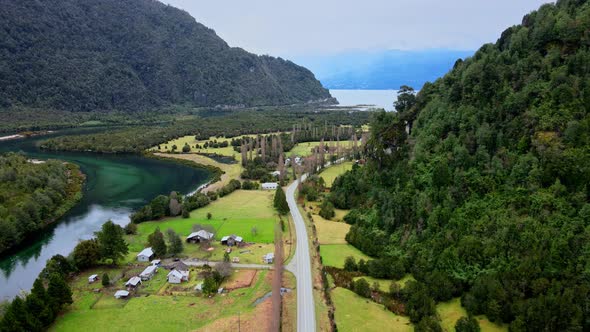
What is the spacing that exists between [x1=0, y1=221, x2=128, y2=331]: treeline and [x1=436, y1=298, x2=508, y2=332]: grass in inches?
1721

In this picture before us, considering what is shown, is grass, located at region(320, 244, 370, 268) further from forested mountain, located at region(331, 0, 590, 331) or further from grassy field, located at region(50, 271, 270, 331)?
grassy field, located at region(50, 271, 270, 331)

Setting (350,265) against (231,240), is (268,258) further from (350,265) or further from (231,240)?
(350,265)

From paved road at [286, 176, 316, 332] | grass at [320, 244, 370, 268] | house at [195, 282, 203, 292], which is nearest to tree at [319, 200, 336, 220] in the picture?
paved road at [286, 176, 316, 332]

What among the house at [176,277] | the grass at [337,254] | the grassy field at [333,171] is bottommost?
the house at [176,277]

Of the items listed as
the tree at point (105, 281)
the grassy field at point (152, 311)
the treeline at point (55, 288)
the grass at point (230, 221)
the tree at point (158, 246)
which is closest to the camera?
the treeline at point (55, 288)

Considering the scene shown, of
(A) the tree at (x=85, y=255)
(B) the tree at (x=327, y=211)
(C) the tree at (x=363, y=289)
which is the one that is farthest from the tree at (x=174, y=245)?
(C) the tree at (x=363, y=289)

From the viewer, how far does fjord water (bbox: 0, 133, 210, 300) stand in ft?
210

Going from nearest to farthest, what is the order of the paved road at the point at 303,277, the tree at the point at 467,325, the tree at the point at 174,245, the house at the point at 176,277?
the tree at the point at 467,325
the paved road at the point at 303,277
the house at the point at 176,277
the tree at the point at 174,245

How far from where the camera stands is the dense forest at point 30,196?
71706mm

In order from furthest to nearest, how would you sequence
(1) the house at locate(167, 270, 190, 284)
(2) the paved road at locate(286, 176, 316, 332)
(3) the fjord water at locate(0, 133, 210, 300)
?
(3) the fjord water at locate(0, 133, 210, 300) → (1) the house at locate(167, 270, 190, 284) → (2) the paved road at locate(286, 176, 316, 332)

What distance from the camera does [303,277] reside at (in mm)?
55281

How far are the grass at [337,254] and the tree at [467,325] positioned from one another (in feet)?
65.4

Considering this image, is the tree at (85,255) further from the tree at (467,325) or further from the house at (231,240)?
the tree at (467,325)

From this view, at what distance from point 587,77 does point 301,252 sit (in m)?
46.6
